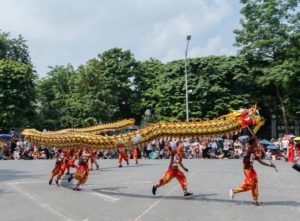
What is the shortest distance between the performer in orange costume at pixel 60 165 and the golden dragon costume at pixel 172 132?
0.44m

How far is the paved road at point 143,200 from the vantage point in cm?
994

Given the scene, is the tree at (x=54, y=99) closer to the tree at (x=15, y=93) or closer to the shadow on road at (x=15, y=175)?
the tree at (x=15, y=93)

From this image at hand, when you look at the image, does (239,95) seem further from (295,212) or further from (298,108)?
(295,212)

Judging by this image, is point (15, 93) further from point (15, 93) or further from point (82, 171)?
point (82, 171)

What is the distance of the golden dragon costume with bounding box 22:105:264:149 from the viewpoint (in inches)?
463

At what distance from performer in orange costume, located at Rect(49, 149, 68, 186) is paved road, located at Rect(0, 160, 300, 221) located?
55 cm

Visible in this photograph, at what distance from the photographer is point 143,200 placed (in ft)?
39.3

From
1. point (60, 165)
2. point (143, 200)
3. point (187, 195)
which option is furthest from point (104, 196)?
point (60, 165)

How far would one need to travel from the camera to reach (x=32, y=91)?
143 ft

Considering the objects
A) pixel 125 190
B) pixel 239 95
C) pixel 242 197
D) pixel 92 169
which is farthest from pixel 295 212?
pixel 239 95

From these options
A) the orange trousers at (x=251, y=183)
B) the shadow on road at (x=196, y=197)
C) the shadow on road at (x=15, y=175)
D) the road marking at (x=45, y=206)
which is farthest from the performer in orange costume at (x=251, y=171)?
the shadow on road at (x=15, y=175)

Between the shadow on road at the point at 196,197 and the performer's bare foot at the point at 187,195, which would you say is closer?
the shadow on road at the point at 196,197

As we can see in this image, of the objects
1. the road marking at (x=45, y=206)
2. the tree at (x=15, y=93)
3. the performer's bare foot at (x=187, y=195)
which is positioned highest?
the tree at (x=15, y=93)

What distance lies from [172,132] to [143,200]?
7.26 feet
